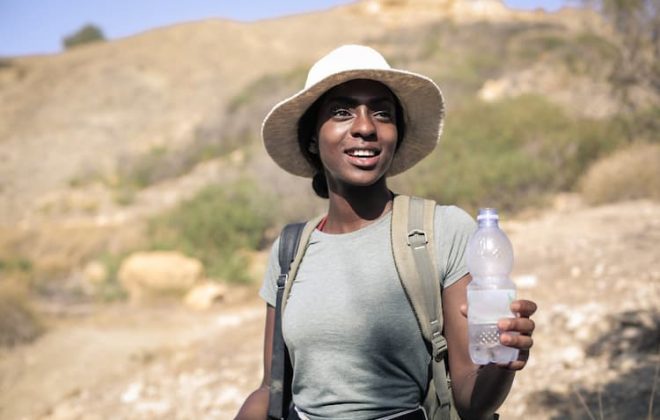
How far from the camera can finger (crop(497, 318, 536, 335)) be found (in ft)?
4.65

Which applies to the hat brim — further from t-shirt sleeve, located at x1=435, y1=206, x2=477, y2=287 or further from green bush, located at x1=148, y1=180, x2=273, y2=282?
green bush, located at x1=148, y1=180, x2=273, y2=282

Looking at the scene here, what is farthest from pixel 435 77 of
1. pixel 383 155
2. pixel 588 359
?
pixel 383 155

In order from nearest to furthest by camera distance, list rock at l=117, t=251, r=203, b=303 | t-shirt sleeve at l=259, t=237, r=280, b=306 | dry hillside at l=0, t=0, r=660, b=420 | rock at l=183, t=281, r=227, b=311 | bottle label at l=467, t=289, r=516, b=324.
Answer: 1. bottle label at l=467, t=289, r=516, b=324
2. t-shirt sleeve at l=259, t=237, r=280, b=306
3. dry hillside at l=0, t=0, r=660, b=420
4. rock at l=183, t=281, r=227, b=311
5. rock at l=117, t=251, r=203, b=303

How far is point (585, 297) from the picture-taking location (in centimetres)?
605

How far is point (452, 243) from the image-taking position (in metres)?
1.76

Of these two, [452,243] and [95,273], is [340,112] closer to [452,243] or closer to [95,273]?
[452,243]

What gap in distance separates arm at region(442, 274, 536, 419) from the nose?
20.0 inches

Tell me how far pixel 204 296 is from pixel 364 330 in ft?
29.5

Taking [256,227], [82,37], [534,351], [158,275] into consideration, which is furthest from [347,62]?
[82,37]

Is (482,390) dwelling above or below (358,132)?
below

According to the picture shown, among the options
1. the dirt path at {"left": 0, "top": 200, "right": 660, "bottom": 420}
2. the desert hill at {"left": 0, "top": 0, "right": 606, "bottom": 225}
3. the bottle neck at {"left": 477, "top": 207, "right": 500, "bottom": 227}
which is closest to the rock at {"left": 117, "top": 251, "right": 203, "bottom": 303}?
the dirt path at {"left": 0, "top": 200, "right": 660, "bottom": 420}

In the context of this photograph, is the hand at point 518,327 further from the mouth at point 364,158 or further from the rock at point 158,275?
the rock at point 158,275

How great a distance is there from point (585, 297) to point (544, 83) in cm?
1611

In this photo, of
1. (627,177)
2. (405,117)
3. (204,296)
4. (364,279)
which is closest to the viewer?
(364,279)
